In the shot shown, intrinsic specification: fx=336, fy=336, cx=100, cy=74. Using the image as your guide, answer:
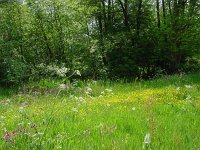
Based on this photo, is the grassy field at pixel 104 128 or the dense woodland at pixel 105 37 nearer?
the grassy field at pixel 104 128

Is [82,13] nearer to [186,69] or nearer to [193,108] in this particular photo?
[186,69]

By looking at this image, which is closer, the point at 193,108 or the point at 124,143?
the point at 124,143

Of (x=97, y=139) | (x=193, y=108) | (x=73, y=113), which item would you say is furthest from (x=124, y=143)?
(x=193, y=108)

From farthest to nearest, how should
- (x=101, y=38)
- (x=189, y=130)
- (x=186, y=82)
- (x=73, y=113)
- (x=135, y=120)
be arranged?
(x=101, y=38), (x=186, y=82), (x=73, y=113), (x=135, y=120), (x=189, y=130)

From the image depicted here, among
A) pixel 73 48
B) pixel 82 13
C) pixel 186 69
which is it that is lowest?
pixel 186 69

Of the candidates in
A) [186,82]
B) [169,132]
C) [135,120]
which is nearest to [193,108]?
[135,120]

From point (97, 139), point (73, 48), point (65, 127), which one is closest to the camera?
point (97, 139)

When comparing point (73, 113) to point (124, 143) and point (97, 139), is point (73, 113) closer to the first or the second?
point (97, 139)

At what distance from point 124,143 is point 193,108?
3.37 metres

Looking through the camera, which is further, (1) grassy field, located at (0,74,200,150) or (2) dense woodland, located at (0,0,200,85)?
(2) dense woodland, located at (0,0,200,85)

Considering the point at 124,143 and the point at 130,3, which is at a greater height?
the point at 130,3

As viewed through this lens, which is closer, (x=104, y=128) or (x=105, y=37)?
(x=104, y=128)

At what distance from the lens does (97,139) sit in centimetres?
481

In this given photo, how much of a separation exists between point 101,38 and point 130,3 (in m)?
3.12
